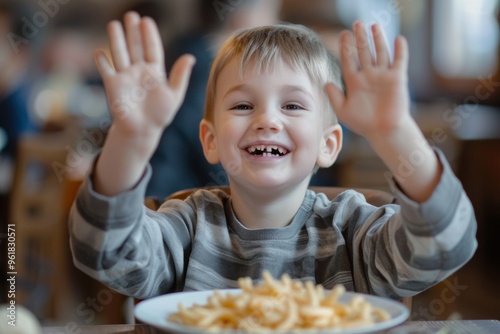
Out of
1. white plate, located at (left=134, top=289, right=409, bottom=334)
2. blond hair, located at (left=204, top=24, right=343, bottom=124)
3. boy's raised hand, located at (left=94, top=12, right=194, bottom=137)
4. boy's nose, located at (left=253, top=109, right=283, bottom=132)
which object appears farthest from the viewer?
blond hair, located at (left=204, top=24, right=343, bottom=124)

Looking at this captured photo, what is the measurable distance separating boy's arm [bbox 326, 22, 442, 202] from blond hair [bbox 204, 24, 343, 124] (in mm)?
339

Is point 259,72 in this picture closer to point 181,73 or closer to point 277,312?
point 181,73

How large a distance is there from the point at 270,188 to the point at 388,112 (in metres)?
0.35

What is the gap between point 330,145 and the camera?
1647 mm

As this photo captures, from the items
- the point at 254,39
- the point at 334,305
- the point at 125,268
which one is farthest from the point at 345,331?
the point at 254,39

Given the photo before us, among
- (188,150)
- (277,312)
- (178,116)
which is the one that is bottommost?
(188,150)

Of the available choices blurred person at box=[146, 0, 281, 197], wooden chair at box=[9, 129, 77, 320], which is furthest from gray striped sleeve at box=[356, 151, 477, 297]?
wooden chair at box=[9, 129, 77, 320]

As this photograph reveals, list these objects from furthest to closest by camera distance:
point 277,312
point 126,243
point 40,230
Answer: point 40,230 < point 126,243 < point 277,312

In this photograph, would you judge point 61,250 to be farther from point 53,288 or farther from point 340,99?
point 340,99

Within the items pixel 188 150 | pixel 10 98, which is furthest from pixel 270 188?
pixel 10 98

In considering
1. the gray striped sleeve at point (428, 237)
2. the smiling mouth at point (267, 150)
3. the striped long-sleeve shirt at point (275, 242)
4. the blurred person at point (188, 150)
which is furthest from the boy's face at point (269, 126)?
the blurred person at point (188, 150)

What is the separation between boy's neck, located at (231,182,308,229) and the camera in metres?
1.52

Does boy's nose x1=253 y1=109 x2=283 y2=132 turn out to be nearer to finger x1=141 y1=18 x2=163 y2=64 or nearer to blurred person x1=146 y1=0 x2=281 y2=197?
finger x1=141 y1=18 x2=163 y2=64

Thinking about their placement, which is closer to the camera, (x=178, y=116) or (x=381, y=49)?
(x=381, y=49)
